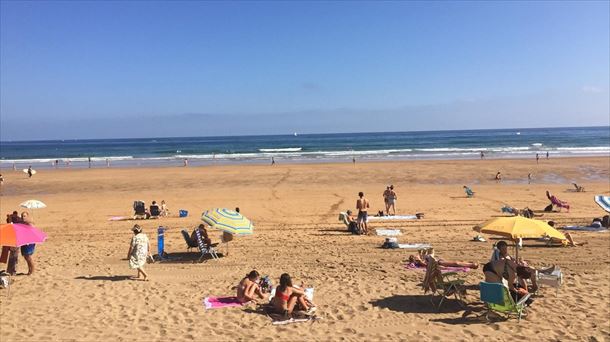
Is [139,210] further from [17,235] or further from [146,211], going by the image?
[17,235]

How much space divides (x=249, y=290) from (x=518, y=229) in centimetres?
468

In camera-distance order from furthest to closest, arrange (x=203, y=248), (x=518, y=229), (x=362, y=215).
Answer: (x=362, y=215), (x=203, y=248), (x=518, y=229)

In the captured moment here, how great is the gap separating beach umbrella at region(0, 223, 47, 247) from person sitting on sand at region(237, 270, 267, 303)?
3.85 meters

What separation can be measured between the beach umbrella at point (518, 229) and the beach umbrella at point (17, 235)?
804cm

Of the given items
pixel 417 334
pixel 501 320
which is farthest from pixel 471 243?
pixel 417 334

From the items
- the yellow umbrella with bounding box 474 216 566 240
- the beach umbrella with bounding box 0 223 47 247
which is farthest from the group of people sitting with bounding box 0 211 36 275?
the yellow umbrella with bounding box 474 216 566 240

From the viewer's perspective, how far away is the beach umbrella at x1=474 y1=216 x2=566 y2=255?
7.98 m

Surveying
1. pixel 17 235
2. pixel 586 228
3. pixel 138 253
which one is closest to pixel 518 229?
pixel 138 253

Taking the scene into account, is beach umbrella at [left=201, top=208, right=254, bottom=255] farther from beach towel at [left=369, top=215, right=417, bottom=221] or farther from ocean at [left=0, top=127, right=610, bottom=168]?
ocean at [left=0, top=127, right=610, bottom=168]

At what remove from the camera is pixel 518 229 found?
806 centimetres

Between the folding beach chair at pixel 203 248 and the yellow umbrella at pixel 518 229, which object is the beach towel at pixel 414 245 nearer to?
the yellow umbrella at pixel 518 229

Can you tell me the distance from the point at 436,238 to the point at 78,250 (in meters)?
9.30

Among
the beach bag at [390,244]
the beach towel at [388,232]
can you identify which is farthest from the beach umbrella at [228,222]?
the beach towel at [388,232]

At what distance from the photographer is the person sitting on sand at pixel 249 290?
789cm
